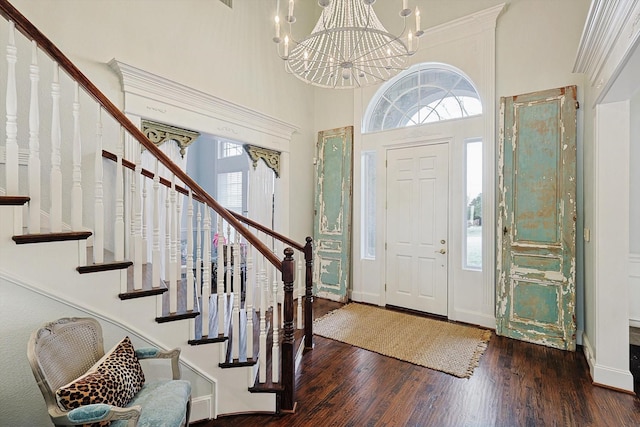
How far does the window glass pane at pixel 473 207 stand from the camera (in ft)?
12.8

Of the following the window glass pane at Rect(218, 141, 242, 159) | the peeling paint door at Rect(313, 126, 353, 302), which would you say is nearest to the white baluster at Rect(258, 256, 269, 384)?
the peeling paint door at Rect(313, 126, 353, 302)

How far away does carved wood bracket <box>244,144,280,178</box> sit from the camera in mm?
4214

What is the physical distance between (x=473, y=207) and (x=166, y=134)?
12.2 feet

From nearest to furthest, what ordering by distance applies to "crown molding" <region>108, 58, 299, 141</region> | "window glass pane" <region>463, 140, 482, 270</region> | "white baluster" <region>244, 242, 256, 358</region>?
"white baluster" <region>244, 242, 256, 358</region> → "crown molding" <region>108, 58, 299, 141</region> → "window glass pane" <region>463, 140, 482, 270</region>

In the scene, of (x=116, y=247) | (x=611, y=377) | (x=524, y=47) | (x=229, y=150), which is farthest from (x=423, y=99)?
(x=229, y=150)

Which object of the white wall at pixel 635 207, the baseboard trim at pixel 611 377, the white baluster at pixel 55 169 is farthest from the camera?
the white wall at pixel 635 207

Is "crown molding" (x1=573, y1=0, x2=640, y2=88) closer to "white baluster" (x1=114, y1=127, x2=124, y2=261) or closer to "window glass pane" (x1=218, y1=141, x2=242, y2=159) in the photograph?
"white baluster" (x1=114, y1=127, x2=124, y2=261)

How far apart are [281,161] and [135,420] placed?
371cm

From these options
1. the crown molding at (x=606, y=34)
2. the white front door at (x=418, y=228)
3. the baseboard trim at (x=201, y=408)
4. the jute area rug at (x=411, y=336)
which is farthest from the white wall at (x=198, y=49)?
the crown molding at (x=606, y=34)

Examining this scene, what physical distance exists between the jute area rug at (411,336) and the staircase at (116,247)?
3.95 ft

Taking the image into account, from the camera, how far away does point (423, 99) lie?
434cm

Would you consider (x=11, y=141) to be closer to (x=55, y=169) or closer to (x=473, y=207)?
(x=55, y=169)

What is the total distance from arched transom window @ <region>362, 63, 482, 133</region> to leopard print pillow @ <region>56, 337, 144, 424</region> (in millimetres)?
4126

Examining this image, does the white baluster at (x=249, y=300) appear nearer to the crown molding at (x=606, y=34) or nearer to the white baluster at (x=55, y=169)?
the white baluster at (x=55, y=169)
